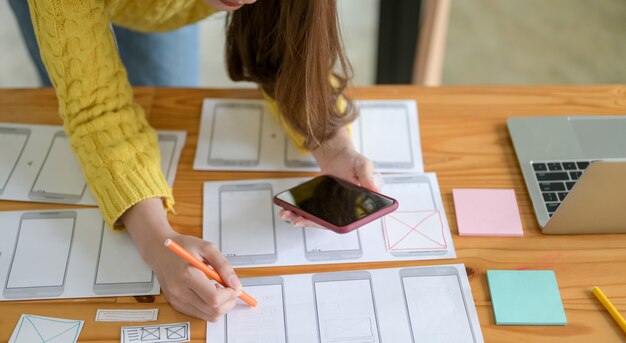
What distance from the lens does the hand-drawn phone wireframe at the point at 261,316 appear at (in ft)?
2.55

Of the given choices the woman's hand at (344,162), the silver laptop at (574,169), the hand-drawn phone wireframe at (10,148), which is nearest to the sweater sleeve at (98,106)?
the hand-drawn phone wireframe at (10,148)

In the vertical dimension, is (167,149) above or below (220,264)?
above

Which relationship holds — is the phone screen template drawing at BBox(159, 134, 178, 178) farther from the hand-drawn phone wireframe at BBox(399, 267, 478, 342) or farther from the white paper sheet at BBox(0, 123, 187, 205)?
the hand-drawn phone wireframe at BBox(399, 267, 478, 342)

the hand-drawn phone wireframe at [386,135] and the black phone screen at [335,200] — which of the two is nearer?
the black phone screen at [335,200]

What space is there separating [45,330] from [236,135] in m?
0.39

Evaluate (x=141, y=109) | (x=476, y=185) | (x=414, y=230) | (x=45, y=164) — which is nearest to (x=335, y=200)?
(x=414, y=230)

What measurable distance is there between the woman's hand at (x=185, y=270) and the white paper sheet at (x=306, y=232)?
6cm

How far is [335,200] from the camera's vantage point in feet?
2.89

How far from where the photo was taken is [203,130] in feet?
3.41

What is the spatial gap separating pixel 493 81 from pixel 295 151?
1.17 metres

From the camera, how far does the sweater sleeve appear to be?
2.82 feet

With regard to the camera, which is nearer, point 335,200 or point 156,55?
point 335,200

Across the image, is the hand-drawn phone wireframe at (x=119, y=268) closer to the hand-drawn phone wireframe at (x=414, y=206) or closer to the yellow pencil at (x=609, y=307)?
the hand-drawn phone wireframe at (x=414, y=206)

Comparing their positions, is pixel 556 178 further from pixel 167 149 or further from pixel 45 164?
pixel 45 164
